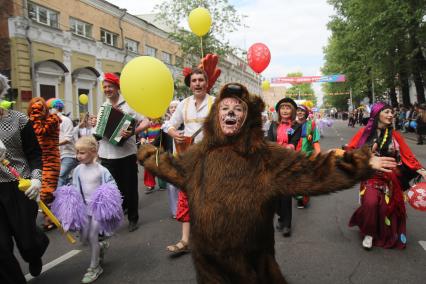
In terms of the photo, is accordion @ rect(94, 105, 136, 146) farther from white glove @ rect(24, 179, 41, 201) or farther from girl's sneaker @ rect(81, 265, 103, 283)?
white glove @ rect(24, 179, 41, 201)

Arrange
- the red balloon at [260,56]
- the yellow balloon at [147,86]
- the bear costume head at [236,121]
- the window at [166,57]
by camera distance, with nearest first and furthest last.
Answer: the bear costume head at [236,121] < the yellow balloon at [147,86] < the red balloon at [260,56] < the window at [166,57]

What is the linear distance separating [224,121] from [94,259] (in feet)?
7.29

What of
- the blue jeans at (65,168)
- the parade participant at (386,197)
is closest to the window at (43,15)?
the blue jeans at (65,168)

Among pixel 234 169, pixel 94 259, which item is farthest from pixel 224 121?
pixel 94 259

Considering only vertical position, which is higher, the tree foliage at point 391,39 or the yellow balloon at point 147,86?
the tree foliage at point 391,39

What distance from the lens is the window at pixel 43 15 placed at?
17.4 meters

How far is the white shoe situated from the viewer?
170 inches

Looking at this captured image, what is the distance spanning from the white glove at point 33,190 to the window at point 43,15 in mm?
16829

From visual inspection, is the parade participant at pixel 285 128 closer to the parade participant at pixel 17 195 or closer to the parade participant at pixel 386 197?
the parade participant at pixel 386 197

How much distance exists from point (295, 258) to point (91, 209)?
216cm

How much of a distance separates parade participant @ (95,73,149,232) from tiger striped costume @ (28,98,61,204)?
0.83 meters

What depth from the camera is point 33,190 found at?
2.87 meters

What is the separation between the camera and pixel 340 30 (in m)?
27.7

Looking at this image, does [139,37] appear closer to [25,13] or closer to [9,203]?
[25,13]
